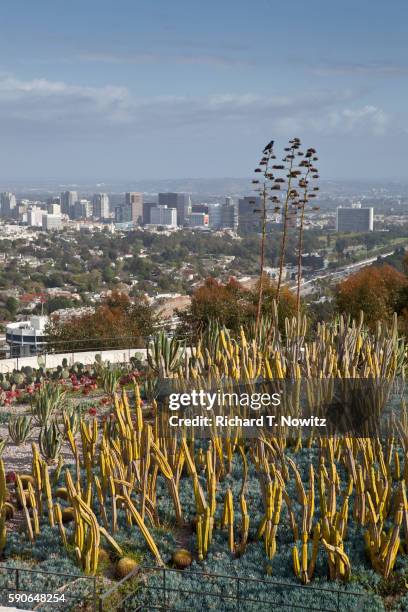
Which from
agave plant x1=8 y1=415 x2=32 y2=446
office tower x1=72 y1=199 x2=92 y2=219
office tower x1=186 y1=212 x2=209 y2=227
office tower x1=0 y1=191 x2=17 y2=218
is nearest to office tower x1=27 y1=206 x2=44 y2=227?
office tower x1=186 y1=212 x2=209 y2=227

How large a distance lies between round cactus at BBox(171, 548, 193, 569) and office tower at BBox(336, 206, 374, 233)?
112m

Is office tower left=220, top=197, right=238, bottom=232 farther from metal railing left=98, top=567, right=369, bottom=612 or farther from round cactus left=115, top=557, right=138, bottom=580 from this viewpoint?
metal railing left=98, top=567, right=369, bottom=612

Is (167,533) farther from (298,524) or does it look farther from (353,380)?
(353,380)

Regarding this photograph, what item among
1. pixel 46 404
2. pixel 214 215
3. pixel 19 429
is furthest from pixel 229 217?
pixel 19 429

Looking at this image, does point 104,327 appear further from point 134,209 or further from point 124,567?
point 134,209

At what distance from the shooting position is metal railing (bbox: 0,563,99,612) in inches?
215

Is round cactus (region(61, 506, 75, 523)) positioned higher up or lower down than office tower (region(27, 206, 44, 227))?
higher up

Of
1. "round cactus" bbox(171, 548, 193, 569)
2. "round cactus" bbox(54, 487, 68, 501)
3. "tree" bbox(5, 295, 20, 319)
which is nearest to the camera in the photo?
"round cactus" bbox(171, 548, 193, 569)

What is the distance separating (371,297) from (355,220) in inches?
3971

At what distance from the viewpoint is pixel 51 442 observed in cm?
827

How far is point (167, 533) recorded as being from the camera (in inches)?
252

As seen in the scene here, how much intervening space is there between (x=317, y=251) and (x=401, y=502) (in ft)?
279

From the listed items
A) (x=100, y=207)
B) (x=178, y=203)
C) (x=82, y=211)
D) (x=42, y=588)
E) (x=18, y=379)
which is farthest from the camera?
(x=100, y=207)

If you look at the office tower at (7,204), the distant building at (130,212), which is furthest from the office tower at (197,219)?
the office tower at (7,204)
